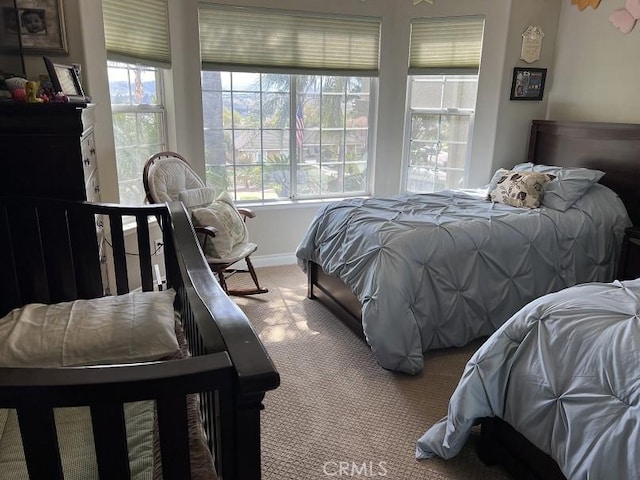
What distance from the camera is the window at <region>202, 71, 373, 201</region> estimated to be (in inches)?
159

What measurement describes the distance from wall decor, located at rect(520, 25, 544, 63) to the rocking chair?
2668 mm

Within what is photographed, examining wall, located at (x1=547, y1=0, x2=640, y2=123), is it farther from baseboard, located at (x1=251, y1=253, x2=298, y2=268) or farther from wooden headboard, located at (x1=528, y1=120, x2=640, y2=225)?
baseboard, located at (x1=251, y1=253, x2=298, y2=268)

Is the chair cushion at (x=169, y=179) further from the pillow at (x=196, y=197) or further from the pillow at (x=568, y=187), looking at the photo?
the pillow at (x=568, y=187)

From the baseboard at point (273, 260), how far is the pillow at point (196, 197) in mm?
872

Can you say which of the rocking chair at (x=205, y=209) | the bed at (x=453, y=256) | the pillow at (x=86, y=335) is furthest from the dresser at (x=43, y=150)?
the bed at (x=453, y=256)

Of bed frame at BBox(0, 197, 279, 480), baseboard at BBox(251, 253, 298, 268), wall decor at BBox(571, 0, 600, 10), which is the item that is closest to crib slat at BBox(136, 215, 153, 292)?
bed frame at BBox(0, 197, 279, 480)

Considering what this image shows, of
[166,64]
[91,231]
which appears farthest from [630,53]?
[91,231]

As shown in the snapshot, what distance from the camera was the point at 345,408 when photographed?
2355 mm

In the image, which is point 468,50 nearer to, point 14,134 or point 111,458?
point 14,134

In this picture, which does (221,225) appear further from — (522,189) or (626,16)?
(626,16)

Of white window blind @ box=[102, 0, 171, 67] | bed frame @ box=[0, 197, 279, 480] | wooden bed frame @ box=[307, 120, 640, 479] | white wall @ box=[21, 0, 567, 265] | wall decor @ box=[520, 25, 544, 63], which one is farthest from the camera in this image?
wall decor @ box=[520, 25, 544, 63]

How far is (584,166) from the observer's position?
3752 mm

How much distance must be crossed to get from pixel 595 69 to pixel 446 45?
119 cm

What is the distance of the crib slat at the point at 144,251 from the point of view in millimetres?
1919
